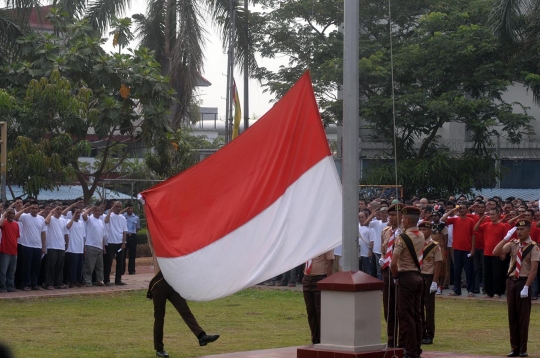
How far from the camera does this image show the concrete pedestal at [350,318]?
952cm

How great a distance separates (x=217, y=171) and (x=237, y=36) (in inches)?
902

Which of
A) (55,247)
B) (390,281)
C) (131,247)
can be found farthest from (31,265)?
(390,281)

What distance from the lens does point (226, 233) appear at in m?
9.78

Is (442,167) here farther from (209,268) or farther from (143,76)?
(209,268)

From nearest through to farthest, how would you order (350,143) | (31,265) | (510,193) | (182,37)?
(350,143)
(31,265)
(182,37)
(510,193)

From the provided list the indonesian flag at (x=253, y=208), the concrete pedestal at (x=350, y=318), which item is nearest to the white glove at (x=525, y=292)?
the concrete pedestal at (x=350, y=318)

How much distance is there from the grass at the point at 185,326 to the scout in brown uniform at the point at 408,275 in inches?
57.4

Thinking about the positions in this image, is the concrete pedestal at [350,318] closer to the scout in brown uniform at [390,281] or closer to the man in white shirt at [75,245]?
the scout in brown uniform at [390,281]

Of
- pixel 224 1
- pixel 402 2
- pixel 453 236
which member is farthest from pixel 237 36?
pixel 453 236

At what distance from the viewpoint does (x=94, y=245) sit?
22.8 metres

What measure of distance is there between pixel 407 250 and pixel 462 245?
10089 millimetres

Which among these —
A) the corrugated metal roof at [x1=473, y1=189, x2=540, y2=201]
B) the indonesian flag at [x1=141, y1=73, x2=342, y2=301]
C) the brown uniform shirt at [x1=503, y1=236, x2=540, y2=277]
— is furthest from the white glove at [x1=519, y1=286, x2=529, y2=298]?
the corrugated metal roof at [x1=473, y1=189, x2=540, y2=201]

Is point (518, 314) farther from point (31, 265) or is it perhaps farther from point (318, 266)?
point (31, 265)

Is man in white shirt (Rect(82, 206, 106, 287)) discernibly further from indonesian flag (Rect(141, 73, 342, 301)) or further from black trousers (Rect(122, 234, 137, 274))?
indonesian flag (Rect(141, 73, 342, 301))
